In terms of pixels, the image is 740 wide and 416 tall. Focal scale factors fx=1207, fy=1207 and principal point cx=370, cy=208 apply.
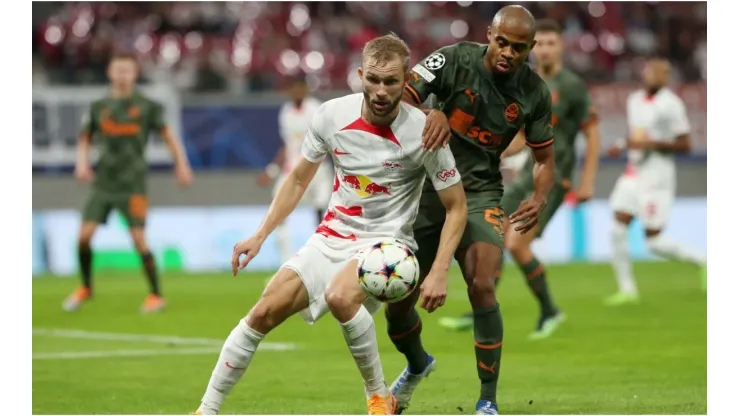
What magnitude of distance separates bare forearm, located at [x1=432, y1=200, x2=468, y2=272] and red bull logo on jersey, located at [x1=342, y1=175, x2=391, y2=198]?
347mm

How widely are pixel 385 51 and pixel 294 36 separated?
18.2m

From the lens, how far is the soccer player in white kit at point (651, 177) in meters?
13.5

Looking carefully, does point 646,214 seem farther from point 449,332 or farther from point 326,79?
point 326,79

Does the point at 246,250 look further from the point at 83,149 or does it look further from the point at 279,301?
the point at 83,149

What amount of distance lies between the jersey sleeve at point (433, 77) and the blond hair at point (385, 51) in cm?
38

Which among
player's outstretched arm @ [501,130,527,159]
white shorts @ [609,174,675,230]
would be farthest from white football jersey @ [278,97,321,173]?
player's outstretched arm @ [501,130,527,159]

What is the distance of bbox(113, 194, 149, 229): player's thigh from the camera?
43.2 feet

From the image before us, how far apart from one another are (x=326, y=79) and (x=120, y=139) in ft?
30.1

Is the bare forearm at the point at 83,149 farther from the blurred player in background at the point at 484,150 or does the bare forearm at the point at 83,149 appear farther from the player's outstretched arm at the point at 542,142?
the player's outstretched arm at the point at 542,142

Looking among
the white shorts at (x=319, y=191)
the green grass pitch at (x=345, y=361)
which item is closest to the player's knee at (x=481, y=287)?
the green grass pitch at (x=345, y=361)

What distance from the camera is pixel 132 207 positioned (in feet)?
43.3

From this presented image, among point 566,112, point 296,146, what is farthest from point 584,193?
point 296,146

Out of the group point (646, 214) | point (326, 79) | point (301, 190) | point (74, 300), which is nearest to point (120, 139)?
point (74, 300)

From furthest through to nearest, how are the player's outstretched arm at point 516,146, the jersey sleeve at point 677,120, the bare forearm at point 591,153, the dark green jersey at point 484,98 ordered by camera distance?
the jersey sleeve at point 677,120 → the bare forearm at point 591,153 → the player's outstretched arm at point 516,146 → the dark green jersey at point 484,98
